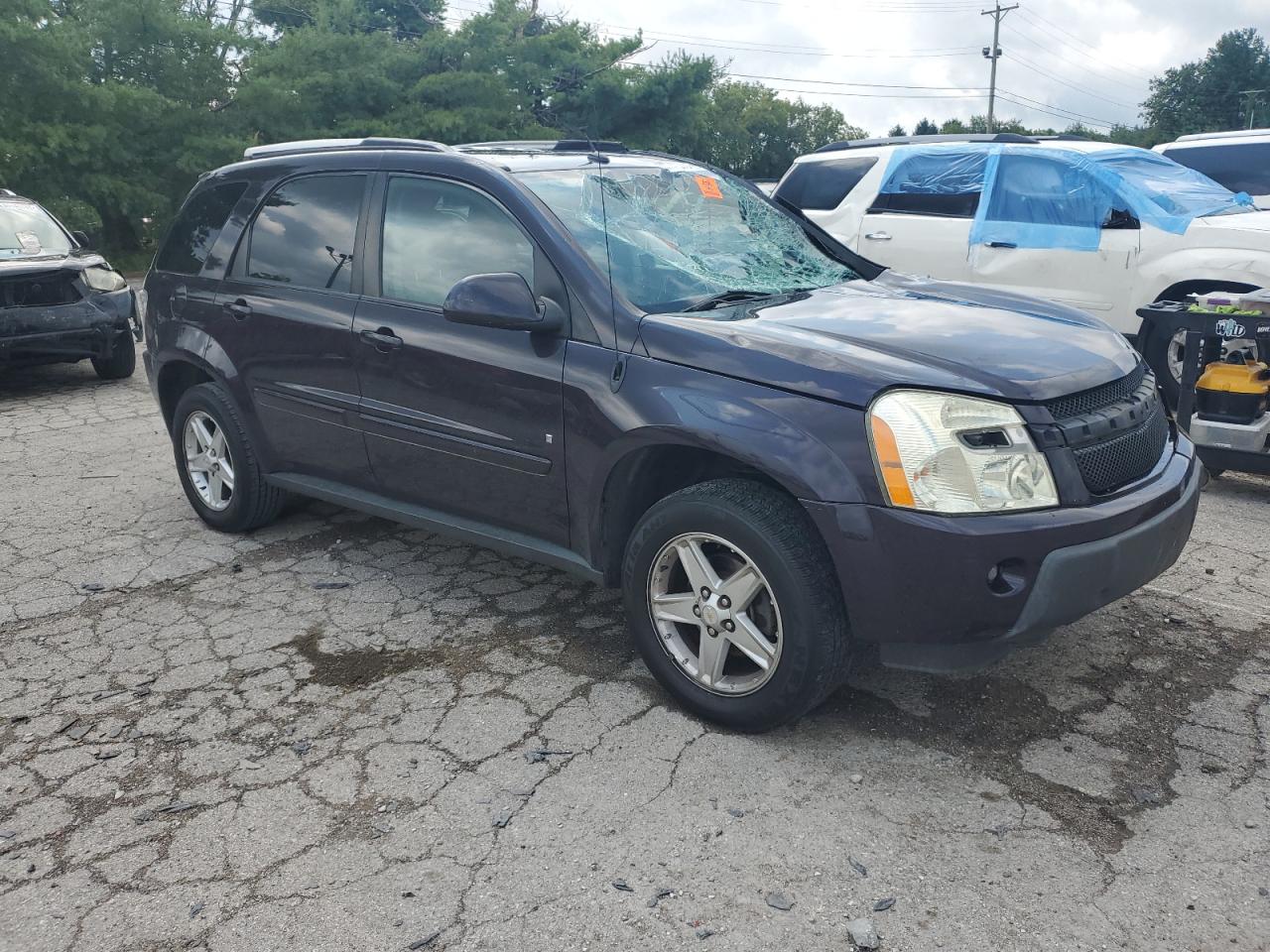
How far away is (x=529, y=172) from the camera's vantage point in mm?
3906

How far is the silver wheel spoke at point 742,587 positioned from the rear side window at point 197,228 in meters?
3.10

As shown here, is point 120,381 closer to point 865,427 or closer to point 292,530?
point 292,530

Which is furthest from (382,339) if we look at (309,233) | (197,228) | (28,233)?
(28,233)

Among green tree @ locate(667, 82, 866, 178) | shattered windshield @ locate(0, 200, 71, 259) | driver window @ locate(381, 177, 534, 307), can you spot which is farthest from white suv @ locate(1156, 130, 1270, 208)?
green tree @ locate(667, 82, 866, 178)

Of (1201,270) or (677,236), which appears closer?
(677,236)

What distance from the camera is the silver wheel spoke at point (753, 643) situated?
10.3ft

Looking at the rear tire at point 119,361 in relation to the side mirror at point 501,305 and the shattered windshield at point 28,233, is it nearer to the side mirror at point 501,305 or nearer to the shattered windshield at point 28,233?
the shattered windshield at point 28,233

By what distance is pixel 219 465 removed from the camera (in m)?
5.13

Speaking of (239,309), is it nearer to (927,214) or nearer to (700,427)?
(700,427)

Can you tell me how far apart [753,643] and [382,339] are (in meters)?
1.86

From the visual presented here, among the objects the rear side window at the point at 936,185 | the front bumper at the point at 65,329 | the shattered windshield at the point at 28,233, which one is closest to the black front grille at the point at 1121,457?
the rear side window at the point at 936,185

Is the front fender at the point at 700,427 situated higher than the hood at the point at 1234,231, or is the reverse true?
the hood at the point at 1234,231

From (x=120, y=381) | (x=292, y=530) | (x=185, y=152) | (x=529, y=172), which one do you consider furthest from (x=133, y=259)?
(x=529, y=172)

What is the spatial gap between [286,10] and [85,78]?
15.8 metres
